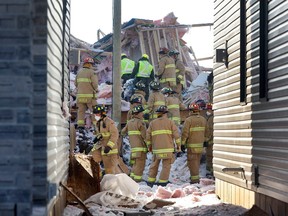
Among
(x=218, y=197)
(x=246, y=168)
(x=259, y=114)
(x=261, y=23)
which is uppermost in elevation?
(x=261, y=23)

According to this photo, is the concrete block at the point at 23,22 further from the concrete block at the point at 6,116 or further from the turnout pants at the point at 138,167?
the turnout pants at the point at 138,167

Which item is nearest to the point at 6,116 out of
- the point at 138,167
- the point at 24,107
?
the point at 24,107

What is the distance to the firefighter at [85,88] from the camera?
56.4 ft

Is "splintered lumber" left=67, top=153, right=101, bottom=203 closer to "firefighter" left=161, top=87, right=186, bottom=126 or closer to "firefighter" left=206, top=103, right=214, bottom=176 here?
"firefighter" left=206, top=103, right=214, bottom=176

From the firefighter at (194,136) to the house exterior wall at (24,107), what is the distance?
9.84m

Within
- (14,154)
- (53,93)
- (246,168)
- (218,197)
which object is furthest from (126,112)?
(14,154)

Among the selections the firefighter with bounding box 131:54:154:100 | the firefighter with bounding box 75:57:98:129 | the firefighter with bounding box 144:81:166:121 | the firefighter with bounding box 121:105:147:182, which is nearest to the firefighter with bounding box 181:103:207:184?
the firefighter with bounding box 121:105:147:182

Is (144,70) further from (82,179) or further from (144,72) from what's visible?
(82,179)

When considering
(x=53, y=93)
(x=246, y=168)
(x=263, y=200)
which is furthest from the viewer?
(x=246, y=168)

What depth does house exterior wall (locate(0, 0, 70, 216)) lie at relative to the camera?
219 inches

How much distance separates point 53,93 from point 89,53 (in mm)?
19372

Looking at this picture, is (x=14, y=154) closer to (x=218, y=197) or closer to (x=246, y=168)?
(x=246, y=168)

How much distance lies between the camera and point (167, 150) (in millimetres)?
14438

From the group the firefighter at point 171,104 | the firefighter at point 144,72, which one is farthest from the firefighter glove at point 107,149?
the firefighter at point 144,72
